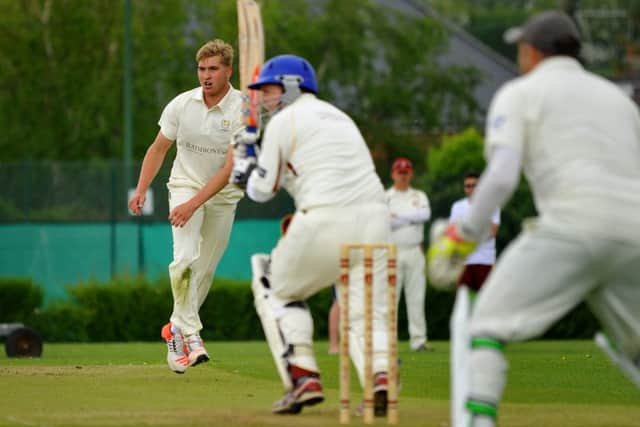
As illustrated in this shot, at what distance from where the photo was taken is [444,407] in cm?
927

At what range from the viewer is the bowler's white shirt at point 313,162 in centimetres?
842

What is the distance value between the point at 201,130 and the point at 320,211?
3.35 m

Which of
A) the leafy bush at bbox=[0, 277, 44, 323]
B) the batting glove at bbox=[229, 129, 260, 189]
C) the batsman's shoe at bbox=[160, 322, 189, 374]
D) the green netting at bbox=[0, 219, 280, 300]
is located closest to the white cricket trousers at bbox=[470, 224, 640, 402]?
the batting glove at bbox=[229, 129, 260, 189]

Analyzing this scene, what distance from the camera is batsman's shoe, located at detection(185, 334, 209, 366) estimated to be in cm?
1153

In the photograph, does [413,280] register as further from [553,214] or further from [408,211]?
[553,214]

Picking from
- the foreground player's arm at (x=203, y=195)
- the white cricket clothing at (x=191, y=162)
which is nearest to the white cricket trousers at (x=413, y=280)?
the white cricket clothing at (x=191, y=162)

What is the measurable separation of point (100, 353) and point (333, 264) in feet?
27.6

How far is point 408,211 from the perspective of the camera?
1775cm

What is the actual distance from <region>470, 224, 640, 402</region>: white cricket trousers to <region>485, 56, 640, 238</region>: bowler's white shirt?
82 millimetres

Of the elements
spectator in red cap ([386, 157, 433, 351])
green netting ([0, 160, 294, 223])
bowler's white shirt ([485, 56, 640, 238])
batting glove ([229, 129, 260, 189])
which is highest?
bowler's white shirt ([485, 56, 640, 238])

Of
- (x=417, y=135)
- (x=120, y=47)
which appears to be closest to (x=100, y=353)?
(x=120, y=47)

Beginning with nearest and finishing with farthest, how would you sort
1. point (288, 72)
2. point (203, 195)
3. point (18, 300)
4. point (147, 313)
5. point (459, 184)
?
point (288, 72) < point (203, 195) < point (147, 313) < point (18, 300) < point (459, 184)

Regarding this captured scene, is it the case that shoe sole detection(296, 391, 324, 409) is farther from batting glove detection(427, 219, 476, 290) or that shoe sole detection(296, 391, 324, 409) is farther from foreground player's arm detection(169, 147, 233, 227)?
foreground player's arm detection(169, 147, 233, 227)

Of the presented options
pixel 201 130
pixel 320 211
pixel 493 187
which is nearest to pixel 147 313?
pixel 201 130
